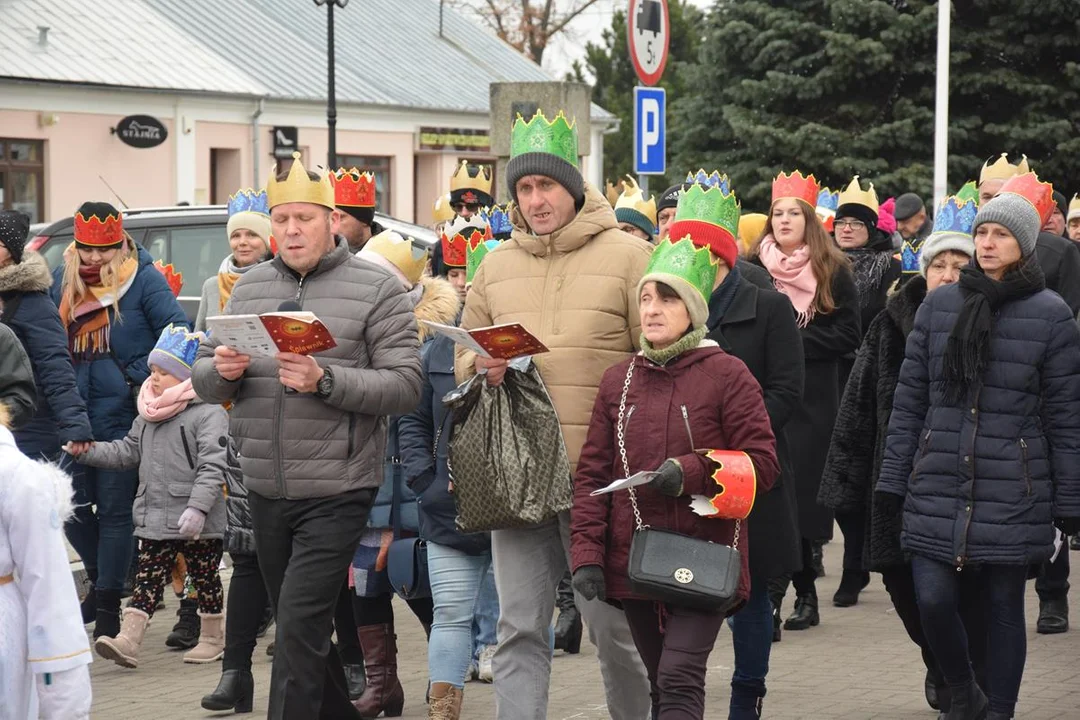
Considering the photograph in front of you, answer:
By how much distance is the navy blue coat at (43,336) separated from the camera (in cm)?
882

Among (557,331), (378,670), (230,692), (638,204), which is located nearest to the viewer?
(557,331)

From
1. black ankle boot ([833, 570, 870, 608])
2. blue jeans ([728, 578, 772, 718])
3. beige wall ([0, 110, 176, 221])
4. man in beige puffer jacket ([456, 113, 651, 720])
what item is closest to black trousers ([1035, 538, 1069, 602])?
black ankle boot ([833, 570, 870, 608])

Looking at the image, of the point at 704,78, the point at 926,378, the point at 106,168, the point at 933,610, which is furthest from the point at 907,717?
the point at 106,168

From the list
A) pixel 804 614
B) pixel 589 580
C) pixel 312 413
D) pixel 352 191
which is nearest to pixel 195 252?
pixel 352 191

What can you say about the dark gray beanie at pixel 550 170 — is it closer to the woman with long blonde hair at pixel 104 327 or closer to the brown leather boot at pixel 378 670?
the brown leather boot at pixel 378 670

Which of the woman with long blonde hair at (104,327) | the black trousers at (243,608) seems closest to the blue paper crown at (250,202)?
the woman with long blonde hair at (104,327)

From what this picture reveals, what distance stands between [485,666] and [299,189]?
2585 mm

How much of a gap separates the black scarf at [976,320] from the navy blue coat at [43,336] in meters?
4.22

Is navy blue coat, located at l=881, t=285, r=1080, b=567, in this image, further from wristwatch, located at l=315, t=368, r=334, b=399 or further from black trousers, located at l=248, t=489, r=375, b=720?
wristwatch, located at l=315, t=368, r=334, b=399

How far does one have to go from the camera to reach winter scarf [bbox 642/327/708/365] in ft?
19.0

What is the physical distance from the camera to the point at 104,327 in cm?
969

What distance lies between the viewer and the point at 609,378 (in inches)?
233

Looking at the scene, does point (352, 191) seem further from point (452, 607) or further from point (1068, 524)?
point (1068, 524)

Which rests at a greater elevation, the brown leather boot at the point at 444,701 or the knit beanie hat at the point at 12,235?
the knit beanie hat at the point at 12,235
